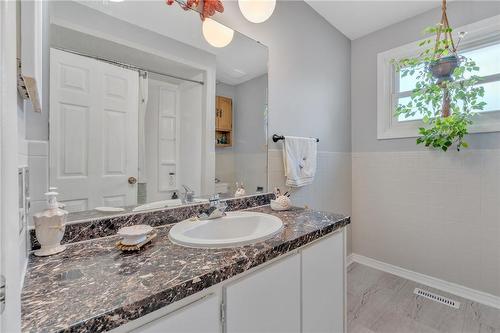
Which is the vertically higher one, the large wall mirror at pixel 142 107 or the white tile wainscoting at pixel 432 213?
the large wall mirror at pixel 142 107

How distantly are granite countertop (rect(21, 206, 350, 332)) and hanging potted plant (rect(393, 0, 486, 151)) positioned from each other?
5.11 ft

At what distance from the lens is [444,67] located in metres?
1.65

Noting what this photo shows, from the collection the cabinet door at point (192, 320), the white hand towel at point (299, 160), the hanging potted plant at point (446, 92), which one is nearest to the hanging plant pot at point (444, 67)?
the hanging potted plant at point (446, 92)

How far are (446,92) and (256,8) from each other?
1559mm

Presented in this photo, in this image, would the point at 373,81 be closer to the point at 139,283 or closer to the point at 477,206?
the point at 477,206

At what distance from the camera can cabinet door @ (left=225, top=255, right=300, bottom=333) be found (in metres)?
0.71

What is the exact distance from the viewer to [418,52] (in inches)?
80.8

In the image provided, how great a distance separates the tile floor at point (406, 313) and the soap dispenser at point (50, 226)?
165 cm

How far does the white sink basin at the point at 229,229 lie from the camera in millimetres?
824

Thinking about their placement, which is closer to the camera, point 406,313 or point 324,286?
point 324,286

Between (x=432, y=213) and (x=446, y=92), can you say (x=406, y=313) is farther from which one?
(x=446, y=92)

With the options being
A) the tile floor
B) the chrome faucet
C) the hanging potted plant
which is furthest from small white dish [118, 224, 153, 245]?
the hanging potted plant

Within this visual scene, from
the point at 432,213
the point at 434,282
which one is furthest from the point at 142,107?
the point at 434,282

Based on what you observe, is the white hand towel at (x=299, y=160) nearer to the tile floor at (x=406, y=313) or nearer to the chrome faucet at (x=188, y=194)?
the chrome faucet at (x=188, y=194)
